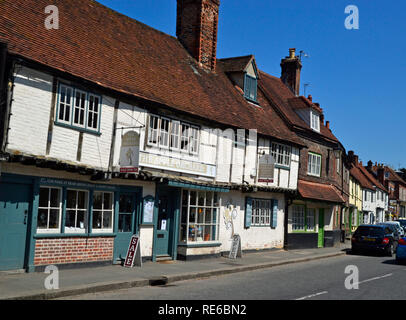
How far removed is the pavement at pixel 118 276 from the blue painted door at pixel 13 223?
0.40 metres

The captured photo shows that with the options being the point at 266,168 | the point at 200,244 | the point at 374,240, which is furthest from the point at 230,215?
the point at 374,240

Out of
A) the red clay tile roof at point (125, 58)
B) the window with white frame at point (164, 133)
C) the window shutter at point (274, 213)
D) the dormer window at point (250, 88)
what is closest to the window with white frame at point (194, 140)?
the red clay tile roof at point (125, 58)

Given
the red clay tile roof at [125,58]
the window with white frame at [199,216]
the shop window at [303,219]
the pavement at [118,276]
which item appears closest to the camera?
the pavement at [118,276]

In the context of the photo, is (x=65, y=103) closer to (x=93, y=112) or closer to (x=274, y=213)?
(x=93, y=112)

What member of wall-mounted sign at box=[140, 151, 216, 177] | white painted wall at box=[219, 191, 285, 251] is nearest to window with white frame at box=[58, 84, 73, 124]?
wall-mounted sign at box=[140, 151, 216, 177]

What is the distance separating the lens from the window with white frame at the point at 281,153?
2144cm

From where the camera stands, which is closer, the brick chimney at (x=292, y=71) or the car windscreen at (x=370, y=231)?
the car windscreen at (x=370, y=231)

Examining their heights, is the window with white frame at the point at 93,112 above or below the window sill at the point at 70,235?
above

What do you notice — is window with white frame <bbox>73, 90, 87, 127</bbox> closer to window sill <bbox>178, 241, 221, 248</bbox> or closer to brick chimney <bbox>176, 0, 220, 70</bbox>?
window sill <bbox>178, 241, 221, 248</bbox>

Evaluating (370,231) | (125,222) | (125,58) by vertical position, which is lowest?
(370,231)

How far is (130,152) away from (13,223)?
3.66m

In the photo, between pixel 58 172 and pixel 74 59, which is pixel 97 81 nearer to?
pixel 74 59

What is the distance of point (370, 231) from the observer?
906 inches
